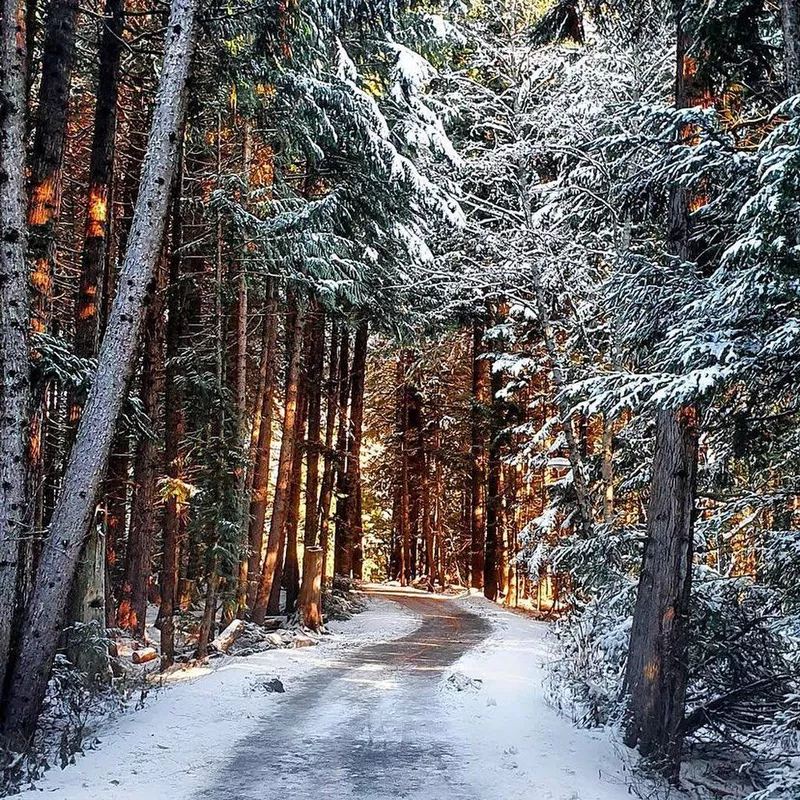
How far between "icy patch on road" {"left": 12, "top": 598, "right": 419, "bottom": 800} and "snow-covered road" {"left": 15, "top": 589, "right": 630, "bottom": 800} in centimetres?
2

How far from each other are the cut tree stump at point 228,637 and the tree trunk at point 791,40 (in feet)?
38.1

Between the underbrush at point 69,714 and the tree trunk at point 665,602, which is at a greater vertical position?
the tree trunk at point 665,602

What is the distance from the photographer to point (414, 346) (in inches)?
757

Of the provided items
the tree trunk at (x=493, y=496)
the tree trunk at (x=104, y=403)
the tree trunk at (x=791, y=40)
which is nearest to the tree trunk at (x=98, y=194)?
the tree trunk at (x=104, y=403)

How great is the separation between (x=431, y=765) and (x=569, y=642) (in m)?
4.60

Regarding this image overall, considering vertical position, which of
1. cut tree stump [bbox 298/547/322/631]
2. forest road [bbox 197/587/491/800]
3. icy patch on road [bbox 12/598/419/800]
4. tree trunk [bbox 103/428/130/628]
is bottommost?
forest road [bbox 197/587/491/800]

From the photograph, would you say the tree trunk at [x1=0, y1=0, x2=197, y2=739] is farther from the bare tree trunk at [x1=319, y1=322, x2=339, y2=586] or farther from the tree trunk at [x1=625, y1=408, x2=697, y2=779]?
the bare tree trunk at [x1=319, y1=322, x2=339, y2=586]

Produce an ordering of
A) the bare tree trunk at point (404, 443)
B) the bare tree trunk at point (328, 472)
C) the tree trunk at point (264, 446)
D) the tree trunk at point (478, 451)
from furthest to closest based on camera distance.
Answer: the bare tree trunk at point (404, 443) < the tree trunk at point (478, 451) < the bare tree trunk at point (328, 472) < the tree trunk at point (264, 446)

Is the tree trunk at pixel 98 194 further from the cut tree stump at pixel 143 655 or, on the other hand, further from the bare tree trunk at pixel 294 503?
the bare tree trunk at pixel 294 503

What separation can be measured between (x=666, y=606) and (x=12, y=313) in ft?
23.3

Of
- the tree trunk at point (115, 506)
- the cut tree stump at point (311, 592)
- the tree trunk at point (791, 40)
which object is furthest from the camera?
the cut tree stump at point (311, 592)

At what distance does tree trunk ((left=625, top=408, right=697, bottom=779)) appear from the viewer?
7.46 m

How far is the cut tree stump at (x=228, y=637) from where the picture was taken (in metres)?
12.8

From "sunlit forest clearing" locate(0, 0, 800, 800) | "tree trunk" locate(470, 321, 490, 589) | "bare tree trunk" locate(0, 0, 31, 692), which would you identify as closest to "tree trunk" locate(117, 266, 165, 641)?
"sunlit forest clearing" locate(0, 0, 800, 800)
